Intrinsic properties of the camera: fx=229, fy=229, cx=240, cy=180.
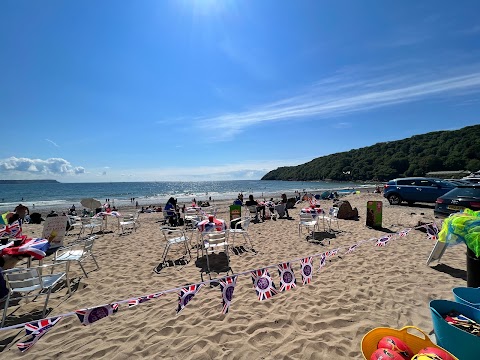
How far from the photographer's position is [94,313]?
236cm

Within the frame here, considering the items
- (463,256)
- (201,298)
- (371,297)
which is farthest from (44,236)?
(463,256)

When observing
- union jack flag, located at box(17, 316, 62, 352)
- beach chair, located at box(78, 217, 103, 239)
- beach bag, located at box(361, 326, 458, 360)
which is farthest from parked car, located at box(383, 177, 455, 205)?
union jack flag, located at box(17, 316, 62, 352)

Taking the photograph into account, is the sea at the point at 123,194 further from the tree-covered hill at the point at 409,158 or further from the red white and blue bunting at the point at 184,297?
the red white and blue bunting at the point at 184,297

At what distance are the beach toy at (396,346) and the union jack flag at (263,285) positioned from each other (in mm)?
1620

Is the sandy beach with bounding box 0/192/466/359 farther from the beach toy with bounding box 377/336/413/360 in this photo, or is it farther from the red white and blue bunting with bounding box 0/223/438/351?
the beach toy with bounding box 377/336/413/360

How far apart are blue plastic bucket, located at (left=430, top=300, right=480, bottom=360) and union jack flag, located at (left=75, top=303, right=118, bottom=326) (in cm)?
300

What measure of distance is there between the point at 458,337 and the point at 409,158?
91.9 metres

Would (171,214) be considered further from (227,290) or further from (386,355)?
(386,355)

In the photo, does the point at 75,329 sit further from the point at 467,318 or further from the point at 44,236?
the point at 44,236

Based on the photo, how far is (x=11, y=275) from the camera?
3.55 meters

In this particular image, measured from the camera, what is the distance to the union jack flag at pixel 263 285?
3283mm

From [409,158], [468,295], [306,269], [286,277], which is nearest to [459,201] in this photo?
[468,295]

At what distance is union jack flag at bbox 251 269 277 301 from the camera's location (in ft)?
10.8

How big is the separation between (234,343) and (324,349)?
1.08 metres
